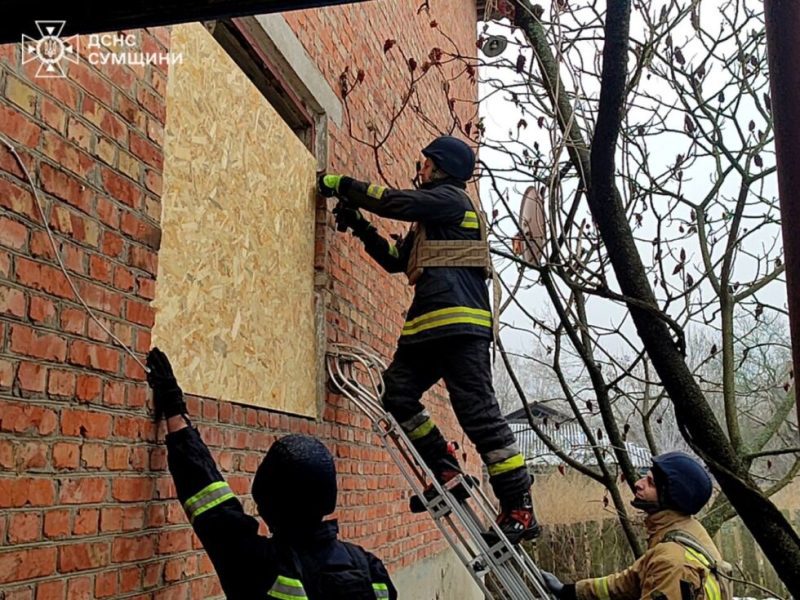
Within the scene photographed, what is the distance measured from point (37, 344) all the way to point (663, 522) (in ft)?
8.64

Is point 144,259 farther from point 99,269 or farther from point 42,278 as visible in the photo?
point 42,278

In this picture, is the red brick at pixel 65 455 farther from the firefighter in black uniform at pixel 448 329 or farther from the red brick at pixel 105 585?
the firefighter in black uniform at pixel 448 329

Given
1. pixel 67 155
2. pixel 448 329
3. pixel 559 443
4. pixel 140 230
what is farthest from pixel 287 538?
pixel 559 443

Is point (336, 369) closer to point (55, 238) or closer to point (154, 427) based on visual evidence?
point (154, 427)

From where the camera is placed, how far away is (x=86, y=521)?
7.46 feet

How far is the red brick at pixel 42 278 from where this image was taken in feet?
6.84

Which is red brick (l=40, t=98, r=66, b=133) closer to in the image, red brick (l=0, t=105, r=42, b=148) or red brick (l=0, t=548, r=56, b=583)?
red brick (l=0, t=105, r=42, b=148)

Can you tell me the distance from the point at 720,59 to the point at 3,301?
433cm

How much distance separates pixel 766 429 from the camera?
499 cm

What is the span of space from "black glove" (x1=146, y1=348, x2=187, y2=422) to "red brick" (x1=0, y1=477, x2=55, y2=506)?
47 cm

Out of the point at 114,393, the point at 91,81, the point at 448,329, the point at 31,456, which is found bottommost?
the point at 31,456

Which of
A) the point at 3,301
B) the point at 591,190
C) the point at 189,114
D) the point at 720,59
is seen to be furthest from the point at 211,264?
A: the point at 720,59

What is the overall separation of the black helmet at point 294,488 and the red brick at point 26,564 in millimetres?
575

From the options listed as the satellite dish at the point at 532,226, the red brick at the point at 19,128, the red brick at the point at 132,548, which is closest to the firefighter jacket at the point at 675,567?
the satellite dish at the point at 532,226
